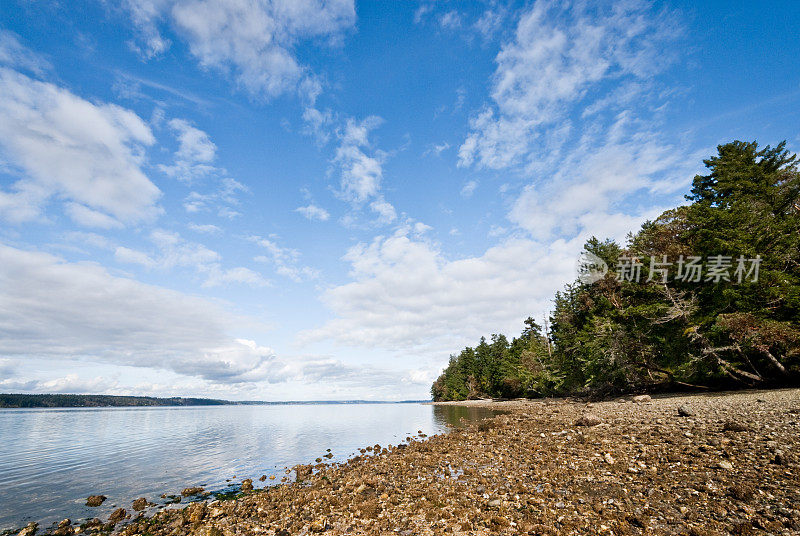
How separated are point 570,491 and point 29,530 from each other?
18894 mm

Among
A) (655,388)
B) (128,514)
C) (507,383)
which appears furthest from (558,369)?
(128,514)

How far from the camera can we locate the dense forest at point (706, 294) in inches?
1013

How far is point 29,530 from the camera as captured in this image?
12.4 m

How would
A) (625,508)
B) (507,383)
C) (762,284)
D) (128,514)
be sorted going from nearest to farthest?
(625,508) → (128,514) → (762,284) → (507,383)

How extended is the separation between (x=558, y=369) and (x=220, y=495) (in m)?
56.6

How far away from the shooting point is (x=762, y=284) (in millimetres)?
25703

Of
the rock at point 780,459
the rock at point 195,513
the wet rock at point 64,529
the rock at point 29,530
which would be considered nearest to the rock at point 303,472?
the rock at point 195,513

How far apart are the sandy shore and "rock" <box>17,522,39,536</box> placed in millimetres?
1008

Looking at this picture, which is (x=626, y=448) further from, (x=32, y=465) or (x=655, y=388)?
(x=32, y=465)

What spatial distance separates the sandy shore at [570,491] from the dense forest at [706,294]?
10716 mm

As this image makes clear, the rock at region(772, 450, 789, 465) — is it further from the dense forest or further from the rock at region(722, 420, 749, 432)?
the dense forest

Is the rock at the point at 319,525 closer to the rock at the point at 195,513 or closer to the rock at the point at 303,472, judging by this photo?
the rock at the point at 195,513

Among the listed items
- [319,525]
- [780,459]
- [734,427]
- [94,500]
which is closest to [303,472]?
[94,500]

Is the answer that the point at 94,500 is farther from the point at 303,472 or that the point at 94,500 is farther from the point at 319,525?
the point at 319,525
